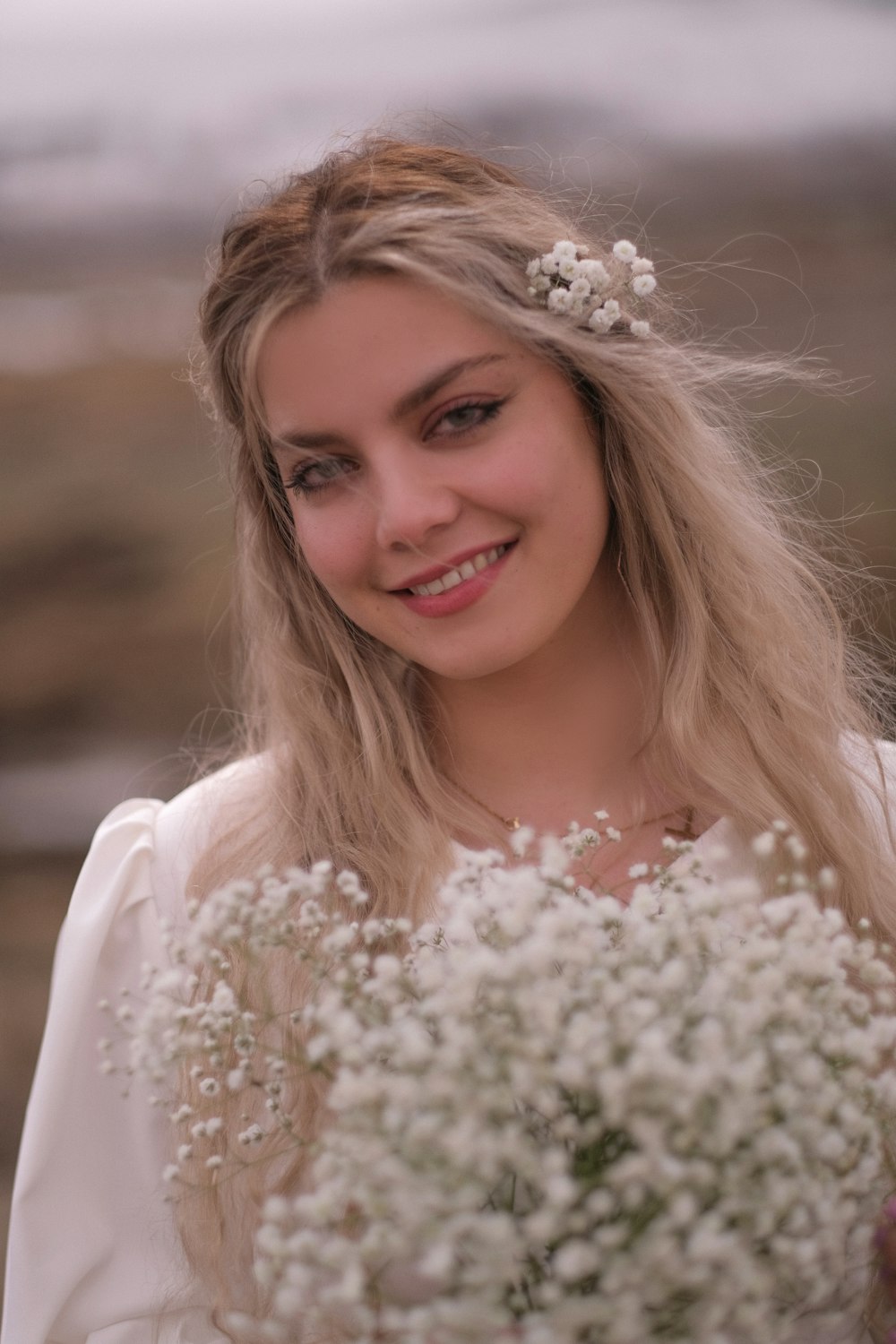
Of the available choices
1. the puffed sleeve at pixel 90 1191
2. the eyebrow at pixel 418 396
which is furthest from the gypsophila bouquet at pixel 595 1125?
the puffed sleeve at pixel 90 1191

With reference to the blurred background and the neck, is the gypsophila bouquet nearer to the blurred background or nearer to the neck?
the neck

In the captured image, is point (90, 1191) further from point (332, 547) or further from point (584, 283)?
point (584, 283)

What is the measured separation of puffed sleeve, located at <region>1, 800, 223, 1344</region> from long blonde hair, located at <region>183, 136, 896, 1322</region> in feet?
0.52

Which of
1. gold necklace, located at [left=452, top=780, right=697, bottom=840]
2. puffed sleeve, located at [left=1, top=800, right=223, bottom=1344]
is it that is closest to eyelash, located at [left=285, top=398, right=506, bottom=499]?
gold necklace, located at [left=452, top=780, right=697, bottom=840]

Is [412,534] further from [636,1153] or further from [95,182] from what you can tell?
[95,182]

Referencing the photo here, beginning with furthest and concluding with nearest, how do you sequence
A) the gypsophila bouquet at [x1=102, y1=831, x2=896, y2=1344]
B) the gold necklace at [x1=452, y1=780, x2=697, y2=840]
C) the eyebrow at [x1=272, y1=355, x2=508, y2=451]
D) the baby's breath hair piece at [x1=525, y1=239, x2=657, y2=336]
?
the gold necklace at [x1=452, y1=780, x2=697, y2=840] < the baby's breath hair piece at [x1=525, y1=239, x2=657, y2=336] < the eyebrow at [x1=272, y1=355, x2=508, y2=451] < the gypsophila bouquet at [x1=102, y1=831, x2=896, y2=1344]

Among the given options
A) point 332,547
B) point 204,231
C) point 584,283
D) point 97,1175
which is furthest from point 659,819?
point 204,231

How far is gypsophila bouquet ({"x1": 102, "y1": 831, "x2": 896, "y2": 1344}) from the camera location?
0.75 m

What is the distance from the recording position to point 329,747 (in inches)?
68.8

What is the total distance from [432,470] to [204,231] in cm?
172

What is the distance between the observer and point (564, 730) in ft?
5.74

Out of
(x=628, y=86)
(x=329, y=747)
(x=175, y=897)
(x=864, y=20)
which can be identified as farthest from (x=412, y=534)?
(x=864, y=20)

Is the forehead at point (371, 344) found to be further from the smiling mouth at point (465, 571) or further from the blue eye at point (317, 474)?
the smiling mouth at point (465, 571)

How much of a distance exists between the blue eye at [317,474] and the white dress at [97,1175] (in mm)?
539
